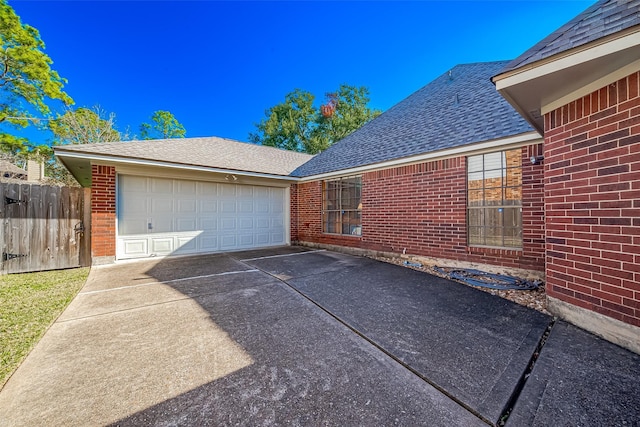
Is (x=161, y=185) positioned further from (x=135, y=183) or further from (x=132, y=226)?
(x=132, y=226)

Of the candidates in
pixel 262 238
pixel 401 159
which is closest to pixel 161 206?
pixel 262 238

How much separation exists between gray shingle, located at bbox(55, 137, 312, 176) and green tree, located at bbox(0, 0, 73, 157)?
1040cm

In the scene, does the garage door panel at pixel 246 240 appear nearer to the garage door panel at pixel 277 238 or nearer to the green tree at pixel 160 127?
the garage door panel at pixel 277 238

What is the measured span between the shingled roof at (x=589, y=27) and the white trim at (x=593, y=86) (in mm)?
421

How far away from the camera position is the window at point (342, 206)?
7621mm

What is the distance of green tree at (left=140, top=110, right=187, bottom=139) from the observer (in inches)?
988

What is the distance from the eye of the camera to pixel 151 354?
7.57 feet

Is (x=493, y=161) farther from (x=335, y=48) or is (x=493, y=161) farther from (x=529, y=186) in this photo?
(x=335, y=48)

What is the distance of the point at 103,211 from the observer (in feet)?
19.4

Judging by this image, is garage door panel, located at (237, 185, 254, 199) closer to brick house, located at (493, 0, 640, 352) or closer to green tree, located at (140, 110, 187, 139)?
brick house, located at (493, 0, 640, 352)

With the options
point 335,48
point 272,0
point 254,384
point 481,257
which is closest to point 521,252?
point 481,257

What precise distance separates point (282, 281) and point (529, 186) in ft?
15.9

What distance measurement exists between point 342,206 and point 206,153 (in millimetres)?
4897

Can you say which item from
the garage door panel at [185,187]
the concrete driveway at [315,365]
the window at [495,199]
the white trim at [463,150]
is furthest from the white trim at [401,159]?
the concrete driveway at [315,365]
